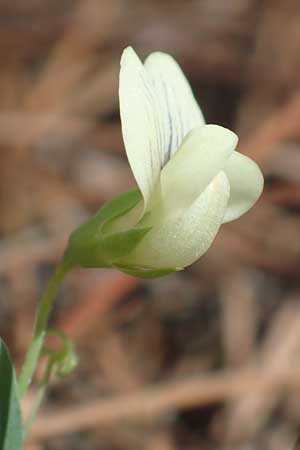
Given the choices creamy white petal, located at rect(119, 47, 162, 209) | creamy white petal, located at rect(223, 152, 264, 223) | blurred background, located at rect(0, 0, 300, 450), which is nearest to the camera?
creamy white petal, located at rect(119, 47, 162, 209)

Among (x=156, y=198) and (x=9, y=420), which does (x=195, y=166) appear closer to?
(x=156, y=198)

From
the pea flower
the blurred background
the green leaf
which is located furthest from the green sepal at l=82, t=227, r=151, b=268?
the blurred background

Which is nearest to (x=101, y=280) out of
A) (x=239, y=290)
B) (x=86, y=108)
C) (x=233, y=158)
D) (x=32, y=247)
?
(x=32, y=247)

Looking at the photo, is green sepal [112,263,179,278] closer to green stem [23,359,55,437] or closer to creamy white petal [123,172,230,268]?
creamy white petal [123,172,230,268]

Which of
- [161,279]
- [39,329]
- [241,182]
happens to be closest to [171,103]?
[241,182]

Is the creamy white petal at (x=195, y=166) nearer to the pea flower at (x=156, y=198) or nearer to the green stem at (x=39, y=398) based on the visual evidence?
Answer: the pea flower at (x=156, y=198)
